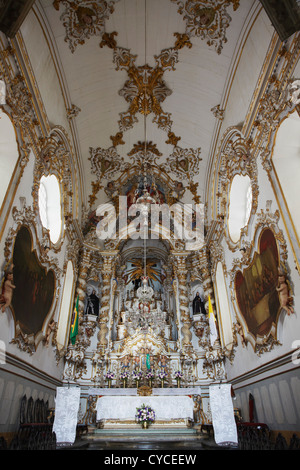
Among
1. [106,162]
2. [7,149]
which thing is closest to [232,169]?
[106,162]

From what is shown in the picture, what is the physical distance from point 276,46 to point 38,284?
342 inches

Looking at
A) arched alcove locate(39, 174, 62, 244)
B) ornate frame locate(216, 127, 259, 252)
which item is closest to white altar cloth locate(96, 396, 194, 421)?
ornate frame locate(216, 127, 259, 252)

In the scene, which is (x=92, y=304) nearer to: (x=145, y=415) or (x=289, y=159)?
(x=145, y=415)

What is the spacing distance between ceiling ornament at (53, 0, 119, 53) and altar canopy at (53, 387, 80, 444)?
968 cm

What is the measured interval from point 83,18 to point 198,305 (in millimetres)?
11025

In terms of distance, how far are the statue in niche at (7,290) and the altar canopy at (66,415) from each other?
2.06 m

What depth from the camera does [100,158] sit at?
41.6 ft

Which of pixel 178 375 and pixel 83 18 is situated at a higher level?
pixel 83 18

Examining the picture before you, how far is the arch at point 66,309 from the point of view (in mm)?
10102

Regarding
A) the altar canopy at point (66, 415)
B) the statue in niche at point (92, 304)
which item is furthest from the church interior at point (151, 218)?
the statue in niche at point (92, 304)

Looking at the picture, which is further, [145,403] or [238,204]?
[238,204]

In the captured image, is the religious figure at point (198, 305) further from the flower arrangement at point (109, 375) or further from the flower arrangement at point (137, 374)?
the flower arrangement at point (109, 375)

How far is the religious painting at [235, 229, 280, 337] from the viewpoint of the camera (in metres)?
6.74

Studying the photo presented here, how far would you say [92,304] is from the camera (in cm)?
1243
